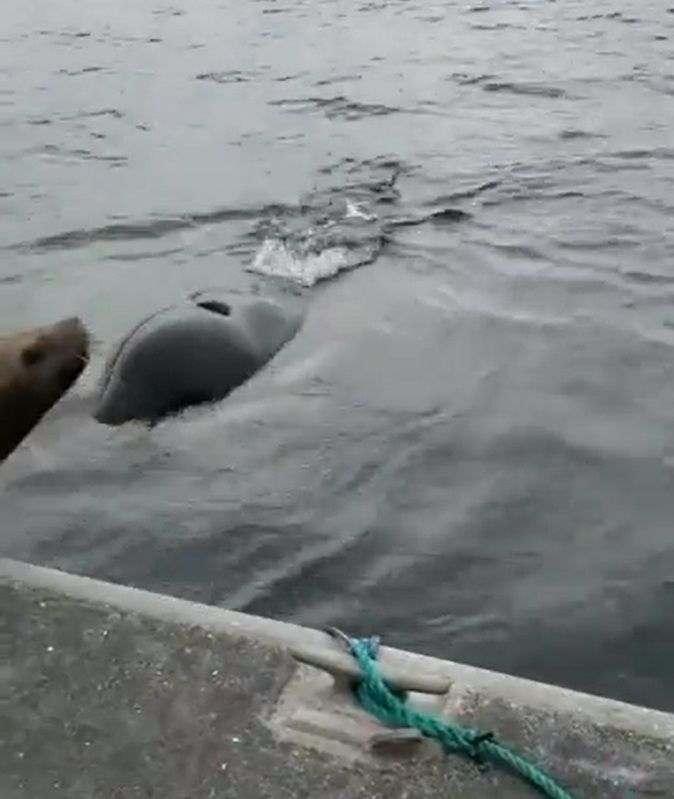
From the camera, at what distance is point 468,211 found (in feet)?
30.2

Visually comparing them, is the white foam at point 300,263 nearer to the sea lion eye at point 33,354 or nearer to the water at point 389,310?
the water at point 389,310

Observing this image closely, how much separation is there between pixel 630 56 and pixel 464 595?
29.5 ft

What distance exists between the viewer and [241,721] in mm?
2854

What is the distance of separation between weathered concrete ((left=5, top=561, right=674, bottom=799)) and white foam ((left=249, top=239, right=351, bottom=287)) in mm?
4824

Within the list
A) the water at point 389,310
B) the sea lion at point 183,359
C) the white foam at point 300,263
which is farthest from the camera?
the white foam at point 300,263

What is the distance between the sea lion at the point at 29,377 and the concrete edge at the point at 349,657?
489 millimetres

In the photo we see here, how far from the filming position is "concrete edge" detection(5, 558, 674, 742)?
2.86 meters

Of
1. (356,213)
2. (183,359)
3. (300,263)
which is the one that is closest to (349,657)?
(183,359)

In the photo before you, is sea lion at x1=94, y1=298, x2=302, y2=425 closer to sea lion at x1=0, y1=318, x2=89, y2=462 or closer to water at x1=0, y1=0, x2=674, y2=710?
water at x1=0, y1=0, x2=674, y2=710

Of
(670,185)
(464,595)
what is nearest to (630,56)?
(670,185)

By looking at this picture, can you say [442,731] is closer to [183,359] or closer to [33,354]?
[33,354]

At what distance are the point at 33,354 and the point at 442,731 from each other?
1.69m

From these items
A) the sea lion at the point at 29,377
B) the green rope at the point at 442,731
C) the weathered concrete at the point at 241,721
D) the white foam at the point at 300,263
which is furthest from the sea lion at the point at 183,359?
the green rope at the point at 442,731

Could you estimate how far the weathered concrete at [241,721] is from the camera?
2.70m
